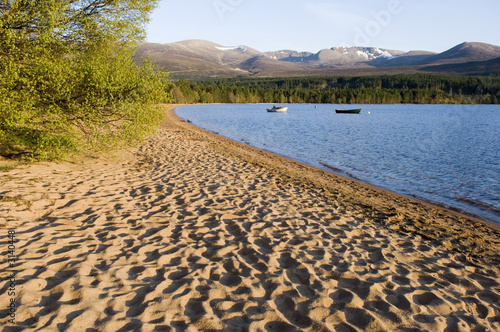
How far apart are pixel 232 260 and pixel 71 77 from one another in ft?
29.5

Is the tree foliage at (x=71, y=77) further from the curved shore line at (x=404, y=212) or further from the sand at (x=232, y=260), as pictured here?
the curved shore line at (x=404, y=212)

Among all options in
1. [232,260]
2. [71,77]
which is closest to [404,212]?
[232,260]

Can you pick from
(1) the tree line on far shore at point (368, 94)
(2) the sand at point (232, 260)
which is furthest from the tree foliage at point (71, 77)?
(1) the tree line on far shore at point (368, 94)

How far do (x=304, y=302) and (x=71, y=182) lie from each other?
327 inches

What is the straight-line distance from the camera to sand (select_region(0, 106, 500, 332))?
405 centimetres

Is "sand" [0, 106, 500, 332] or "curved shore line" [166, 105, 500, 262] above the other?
"sand" [0, 106, 500, 332]

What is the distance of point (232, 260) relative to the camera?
5.55 m

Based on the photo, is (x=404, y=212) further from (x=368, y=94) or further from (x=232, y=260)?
(x=368, y=94)

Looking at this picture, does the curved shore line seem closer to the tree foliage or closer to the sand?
the sand

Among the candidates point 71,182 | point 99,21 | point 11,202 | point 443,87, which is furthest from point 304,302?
point 443,87

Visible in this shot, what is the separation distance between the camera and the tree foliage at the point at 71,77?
31.5 ft

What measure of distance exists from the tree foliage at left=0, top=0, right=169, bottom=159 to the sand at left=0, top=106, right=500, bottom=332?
155 cm

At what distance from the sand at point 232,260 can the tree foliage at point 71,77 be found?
1.55 m

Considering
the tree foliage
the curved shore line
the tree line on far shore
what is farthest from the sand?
the tree line on far shore
